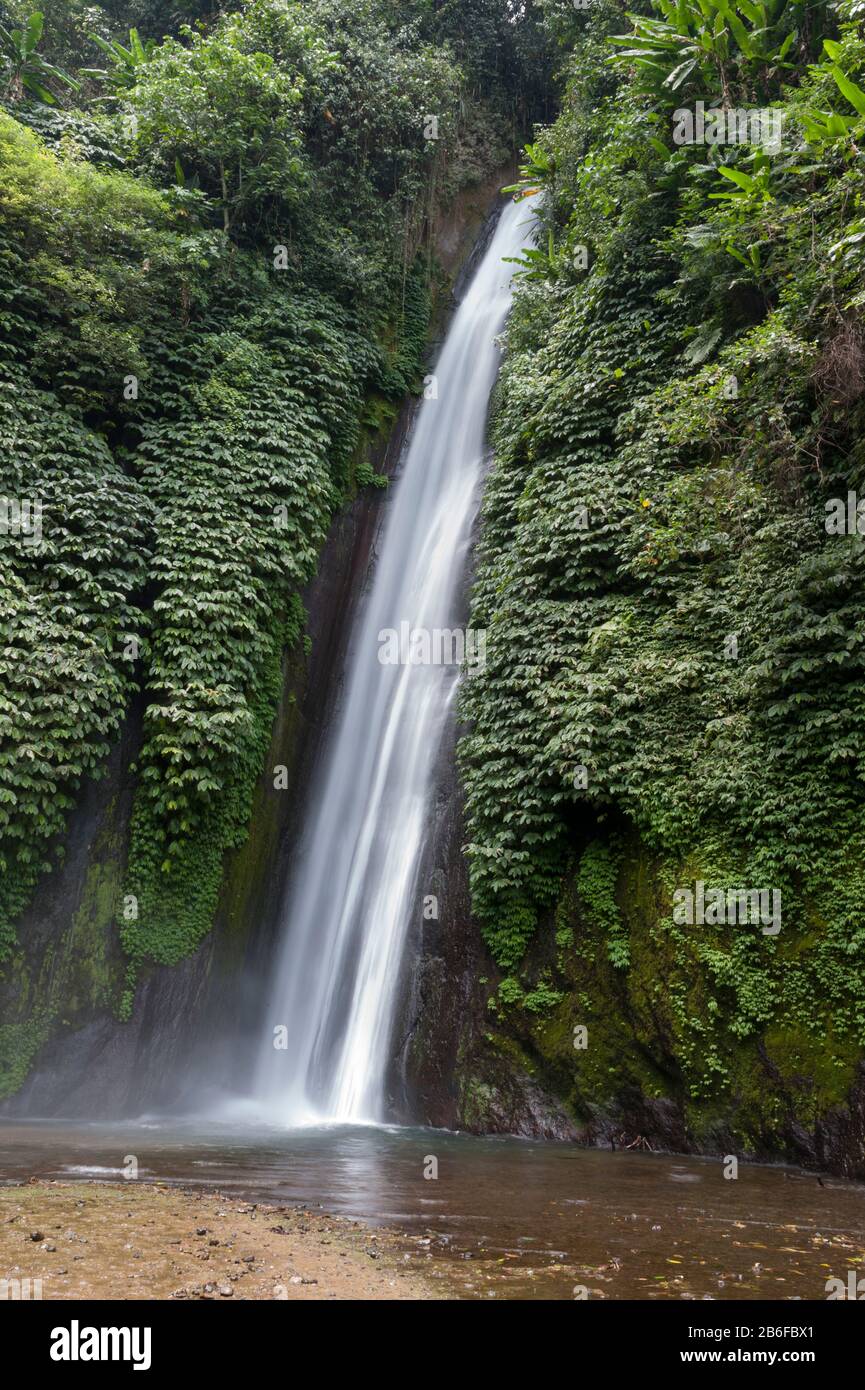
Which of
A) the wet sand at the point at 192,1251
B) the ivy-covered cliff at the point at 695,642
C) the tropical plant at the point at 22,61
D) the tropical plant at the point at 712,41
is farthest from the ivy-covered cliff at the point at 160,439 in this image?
the tropical plant at the point at 712,41

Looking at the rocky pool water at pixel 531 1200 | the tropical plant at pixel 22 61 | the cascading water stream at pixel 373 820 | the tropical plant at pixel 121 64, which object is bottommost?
the rocky pool water at pixel 531 1200

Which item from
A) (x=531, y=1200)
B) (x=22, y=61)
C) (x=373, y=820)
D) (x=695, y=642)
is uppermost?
(x=22, y=61)

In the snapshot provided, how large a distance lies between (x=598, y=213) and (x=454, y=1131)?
44.0ft

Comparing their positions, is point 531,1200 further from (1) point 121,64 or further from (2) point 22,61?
(1) point 121,64

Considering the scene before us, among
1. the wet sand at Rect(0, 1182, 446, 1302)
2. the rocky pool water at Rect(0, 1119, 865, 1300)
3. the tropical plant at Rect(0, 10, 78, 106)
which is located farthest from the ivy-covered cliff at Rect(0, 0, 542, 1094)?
the wet sand at Rect(0, 1182, 446, 1302)

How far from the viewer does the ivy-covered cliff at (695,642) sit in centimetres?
747

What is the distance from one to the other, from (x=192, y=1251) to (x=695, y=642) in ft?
24.1

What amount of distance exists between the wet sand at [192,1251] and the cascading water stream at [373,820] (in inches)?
217

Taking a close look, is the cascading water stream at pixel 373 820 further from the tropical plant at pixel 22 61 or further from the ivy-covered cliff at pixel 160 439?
the tropical plant at pixel 22 61

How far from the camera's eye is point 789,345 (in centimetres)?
850

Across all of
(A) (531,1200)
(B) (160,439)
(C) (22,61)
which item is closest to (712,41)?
(B) (160,439)

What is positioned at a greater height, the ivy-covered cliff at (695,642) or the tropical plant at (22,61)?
the tropical plant at (22,61)

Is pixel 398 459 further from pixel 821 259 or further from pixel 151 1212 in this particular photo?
pixel 151 1212

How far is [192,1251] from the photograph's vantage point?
387 centimetres
